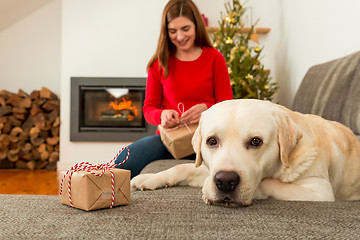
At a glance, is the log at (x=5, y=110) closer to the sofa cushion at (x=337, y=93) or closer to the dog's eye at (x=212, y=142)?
the sofa cushion at (x=337, y=93)

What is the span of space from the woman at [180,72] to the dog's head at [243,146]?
97 cm

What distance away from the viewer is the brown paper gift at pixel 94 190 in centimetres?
98

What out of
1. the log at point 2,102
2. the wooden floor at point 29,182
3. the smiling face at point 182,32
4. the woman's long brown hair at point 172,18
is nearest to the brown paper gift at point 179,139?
the woman's long brown hair at point 172,18

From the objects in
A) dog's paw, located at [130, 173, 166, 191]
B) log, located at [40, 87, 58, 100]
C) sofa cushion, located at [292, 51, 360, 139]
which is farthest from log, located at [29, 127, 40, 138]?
dog's paw, located at [130, 173, 166, 191]

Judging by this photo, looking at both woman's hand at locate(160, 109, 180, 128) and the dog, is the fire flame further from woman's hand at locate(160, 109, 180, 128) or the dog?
the dog

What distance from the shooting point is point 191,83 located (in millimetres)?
2266

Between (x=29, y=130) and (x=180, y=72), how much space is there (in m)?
3.41

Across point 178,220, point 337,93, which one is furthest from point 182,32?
point 178,220

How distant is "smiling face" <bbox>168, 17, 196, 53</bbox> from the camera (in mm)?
2211

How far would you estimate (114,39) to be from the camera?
16.4 ft

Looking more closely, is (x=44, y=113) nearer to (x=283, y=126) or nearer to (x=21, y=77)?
(x=21, y=77)

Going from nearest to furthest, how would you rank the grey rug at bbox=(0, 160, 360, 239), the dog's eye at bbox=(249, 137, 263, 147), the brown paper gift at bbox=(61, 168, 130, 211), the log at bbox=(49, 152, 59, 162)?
the grey rug at bbox=(0, 160, 360, 239) < the brown paper gift at bbox=(61, 168, 130, 211) < the dog's eye at bbox=(249, 137, 263, 147) < the log at bbox=(49, 152, 59, 162)

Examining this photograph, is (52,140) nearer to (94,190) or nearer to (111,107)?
(111,107)

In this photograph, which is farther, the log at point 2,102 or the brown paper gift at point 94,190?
the log at point 2,102
